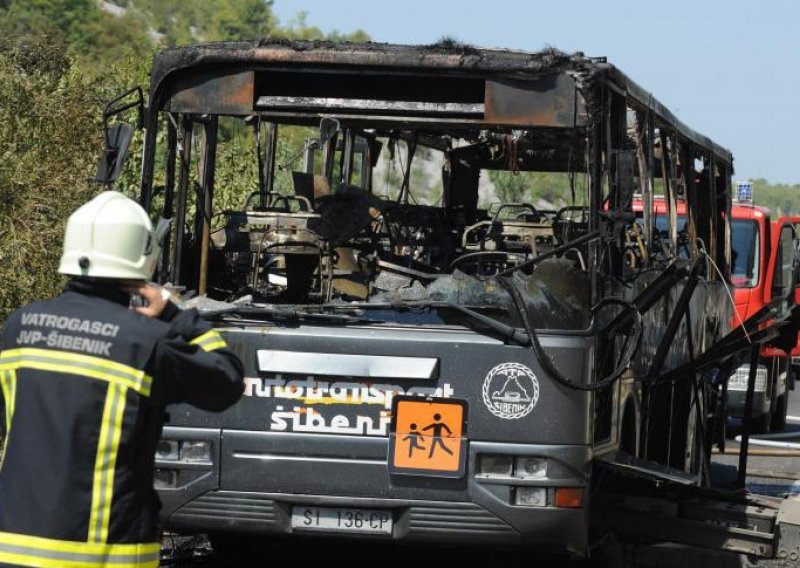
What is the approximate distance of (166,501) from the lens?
7.49m

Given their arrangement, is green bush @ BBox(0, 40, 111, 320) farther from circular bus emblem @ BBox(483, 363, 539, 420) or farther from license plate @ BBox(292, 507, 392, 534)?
circular bus emblem @ BBox(483, 363, 539, 420)

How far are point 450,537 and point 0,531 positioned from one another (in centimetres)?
347

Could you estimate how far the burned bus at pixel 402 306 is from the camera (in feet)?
24.0

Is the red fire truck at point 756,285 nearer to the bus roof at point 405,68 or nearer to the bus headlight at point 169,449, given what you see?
the bus roof at point 405,68

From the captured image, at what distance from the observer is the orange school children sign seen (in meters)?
7.30

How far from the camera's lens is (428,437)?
7.33 metres

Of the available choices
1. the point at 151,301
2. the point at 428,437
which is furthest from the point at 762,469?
the point at 151,301

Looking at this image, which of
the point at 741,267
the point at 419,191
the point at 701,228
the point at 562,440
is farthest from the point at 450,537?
the point at 741,267

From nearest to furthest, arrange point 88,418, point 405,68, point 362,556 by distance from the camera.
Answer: point 88,418
point 405,68
point 362,556

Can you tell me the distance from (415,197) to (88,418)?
5671mm

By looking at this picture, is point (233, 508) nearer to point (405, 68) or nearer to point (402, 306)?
point (402, 306)

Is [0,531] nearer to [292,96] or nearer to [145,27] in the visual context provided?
[292,96]

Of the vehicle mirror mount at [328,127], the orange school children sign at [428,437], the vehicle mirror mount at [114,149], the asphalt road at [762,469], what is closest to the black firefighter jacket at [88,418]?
the orange school children sign at [428,437]

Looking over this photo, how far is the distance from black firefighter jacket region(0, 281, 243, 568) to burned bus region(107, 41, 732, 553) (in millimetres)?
3111
